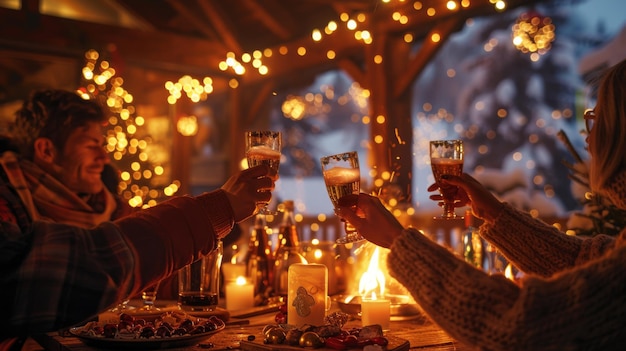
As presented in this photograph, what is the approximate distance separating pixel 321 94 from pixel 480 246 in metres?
7.75

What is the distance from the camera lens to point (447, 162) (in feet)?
6.08

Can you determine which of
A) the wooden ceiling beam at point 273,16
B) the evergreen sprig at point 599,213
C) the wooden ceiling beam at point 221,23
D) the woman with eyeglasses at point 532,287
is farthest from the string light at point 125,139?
the woman with eyeglasses at point 532,287

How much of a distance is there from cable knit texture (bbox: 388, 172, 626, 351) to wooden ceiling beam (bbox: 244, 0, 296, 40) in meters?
5.38

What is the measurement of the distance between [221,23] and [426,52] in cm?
257

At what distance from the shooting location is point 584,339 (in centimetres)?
113

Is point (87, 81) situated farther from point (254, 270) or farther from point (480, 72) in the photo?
point (480, 72)

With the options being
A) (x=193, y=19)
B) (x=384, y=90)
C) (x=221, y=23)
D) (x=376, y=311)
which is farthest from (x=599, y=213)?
(x=193, y=19)

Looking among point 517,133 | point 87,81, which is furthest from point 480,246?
point 517,133

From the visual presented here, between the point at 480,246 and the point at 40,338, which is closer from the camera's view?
the point at 40,338

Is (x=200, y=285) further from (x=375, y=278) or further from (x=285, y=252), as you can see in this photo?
(x=375, y=278)

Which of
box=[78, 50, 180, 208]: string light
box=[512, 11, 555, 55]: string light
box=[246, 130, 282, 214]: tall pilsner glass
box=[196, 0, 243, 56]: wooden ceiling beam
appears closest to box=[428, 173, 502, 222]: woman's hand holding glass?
box=[246, 130, 282, 214]: tall pilsner glass

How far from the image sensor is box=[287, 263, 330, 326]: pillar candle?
5.78 feet

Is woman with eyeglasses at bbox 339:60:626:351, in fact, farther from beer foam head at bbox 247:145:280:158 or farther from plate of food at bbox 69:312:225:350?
plate of food at bbox 69:312:225:350

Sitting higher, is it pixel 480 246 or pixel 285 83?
pixel 285 83
